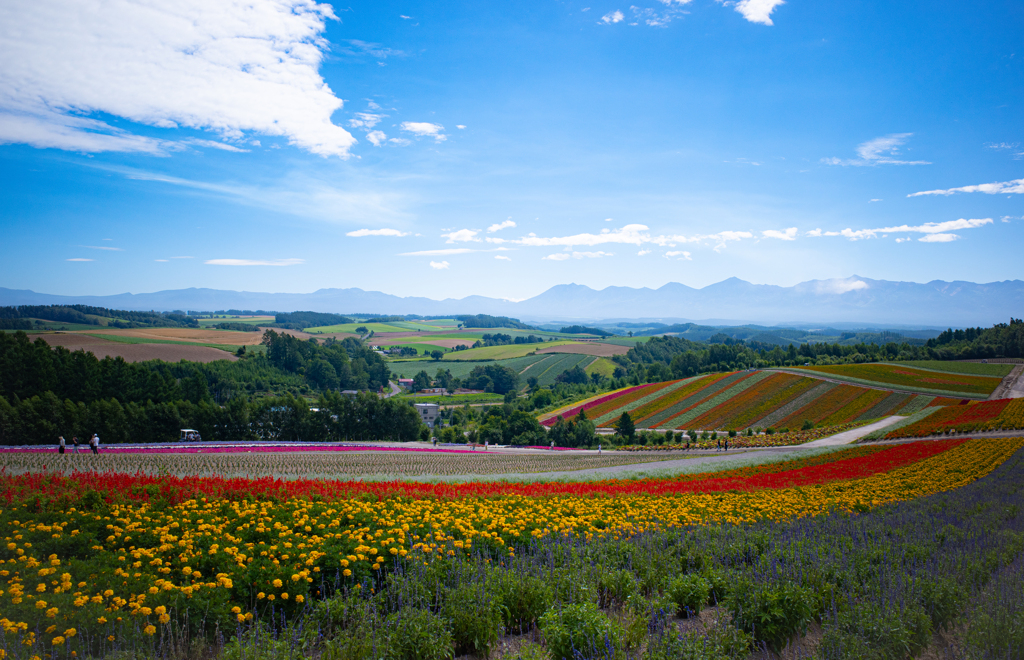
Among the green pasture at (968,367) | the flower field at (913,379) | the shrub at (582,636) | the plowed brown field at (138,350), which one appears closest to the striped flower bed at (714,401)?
the flower field at (913,379)

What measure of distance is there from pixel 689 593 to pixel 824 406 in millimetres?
65460

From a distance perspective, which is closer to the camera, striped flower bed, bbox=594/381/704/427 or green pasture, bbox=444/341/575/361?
striped flower bed, bbox=594/381/704/427

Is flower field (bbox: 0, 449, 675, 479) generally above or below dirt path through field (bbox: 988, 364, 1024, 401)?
below

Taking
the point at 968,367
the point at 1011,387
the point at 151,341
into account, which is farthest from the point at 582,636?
the point at 151,341

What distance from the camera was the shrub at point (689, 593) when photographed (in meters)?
6.86

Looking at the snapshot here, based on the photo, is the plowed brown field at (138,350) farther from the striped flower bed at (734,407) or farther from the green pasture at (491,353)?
the green pasture at (491,353)

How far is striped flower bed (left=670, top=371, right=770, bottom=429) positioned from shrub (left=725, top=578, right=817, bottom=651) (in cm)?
5947

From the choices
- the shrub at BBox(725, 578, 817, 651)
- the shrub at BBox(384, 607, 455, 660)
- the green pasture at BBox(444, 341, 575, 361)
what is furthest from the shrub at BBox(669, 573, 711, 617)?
the green pasture at BBox(444, 341, 575, 361)

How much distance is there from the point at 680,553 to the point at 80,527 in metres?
10.3

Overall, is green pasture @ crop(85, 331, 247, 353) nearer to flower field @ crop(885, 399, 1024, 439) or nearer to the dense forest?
the dense forest

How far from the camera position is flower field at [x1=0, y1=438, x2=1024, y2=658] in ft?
18.3

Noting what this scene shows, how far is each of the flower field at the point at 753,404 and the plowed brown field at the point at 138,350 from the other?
217 ft

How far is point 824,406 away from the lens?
6097 centimetres

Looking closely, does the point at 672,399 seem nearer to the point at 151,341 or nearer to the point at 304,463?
the point at 304,463
